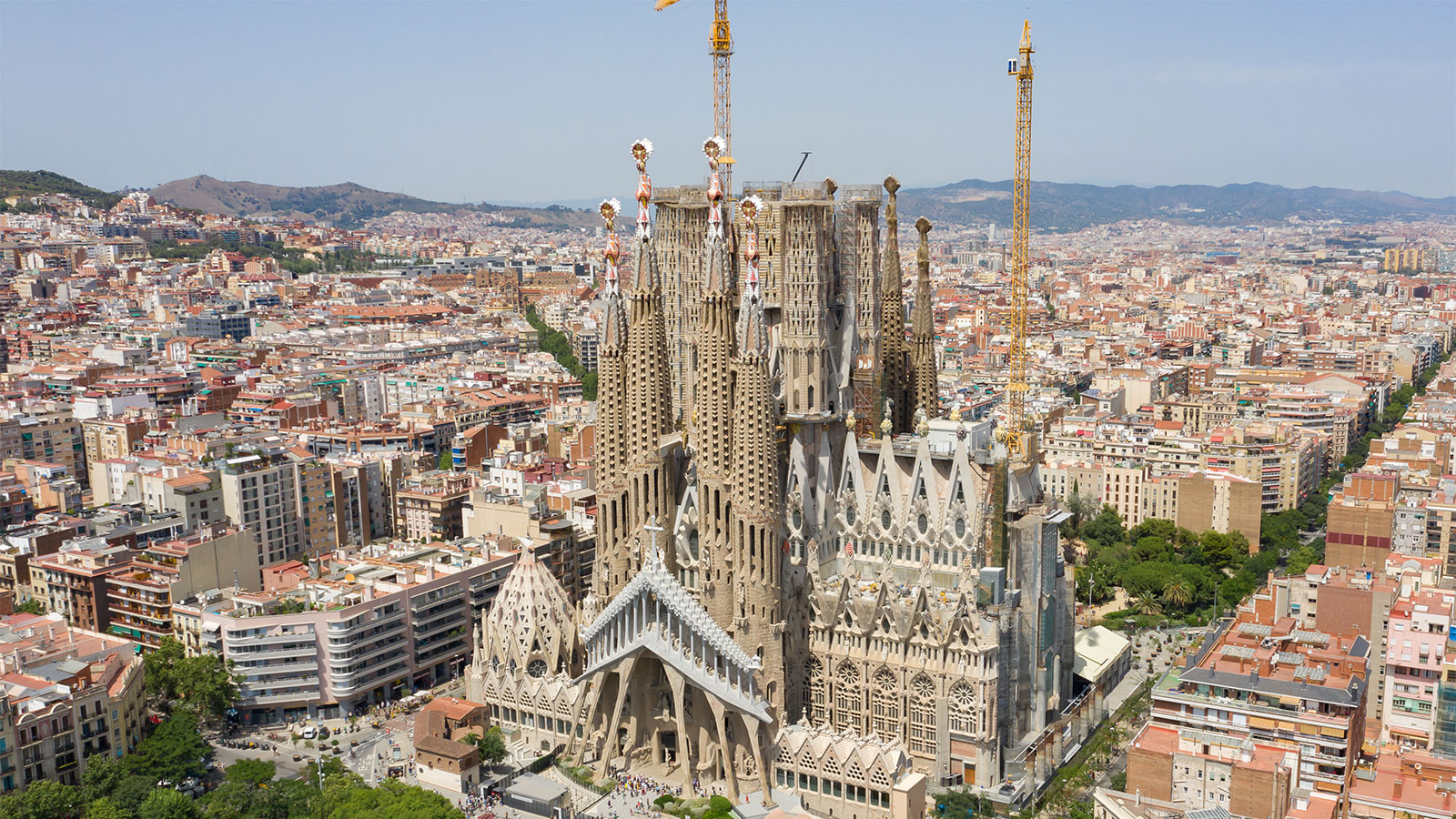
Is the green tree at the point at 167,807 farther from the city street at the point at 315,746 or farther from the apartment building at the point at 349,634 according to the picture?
the apartment building at the point at 349,634

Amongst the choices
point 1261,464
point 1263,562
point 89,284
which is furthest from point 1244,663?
point 89,284

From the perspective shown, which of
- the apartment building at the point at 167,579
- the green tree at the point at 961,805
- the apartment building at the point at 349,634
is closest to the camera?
the green tree at the point at 961,805

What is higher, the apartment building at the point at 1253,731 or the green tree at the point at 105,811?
the apartment building at the point at 1253,731

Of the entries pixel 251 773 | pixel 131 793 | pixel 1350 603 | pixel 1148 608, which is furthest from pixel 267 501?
pixel 1350 603

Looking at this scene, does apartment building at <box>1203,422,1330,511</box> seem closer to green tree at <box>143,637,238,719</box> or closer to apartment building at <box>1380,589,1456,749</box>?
apartment building at <box>1380,589,1456,749</box>

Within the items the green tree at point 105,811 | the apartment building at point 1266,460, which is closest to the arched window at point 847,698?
the green tree at point 105,811

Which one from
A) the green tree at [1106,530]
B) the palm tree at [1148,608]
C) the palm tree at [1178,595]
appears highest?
the green tree at [1106,530]
